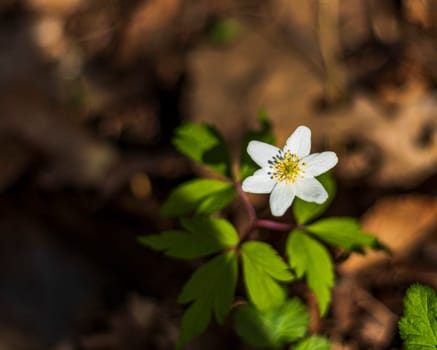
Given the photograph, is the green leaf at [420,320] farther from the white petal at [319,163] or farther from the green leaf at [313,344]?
the white petal at [319,163]

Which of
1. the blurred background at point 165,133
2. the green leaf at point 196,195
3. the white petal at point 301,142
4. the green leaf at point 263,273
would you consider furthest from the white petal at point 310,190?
the blurred background at point 165,133

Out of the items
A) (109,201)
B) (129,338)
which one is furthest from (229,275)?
(109,201)

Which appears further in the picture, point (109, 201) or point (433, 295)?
point (109, 201)

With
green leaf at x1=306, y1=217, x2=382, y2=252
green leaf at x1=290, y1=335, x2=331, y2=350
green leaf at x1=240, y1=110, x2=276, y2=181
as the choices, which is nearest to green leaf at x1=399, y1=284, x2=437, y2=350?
green leaf at x1=290, y1=335, x2=331, y2=350

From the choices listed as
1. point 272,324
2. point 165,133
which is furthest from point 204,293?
point 165,133

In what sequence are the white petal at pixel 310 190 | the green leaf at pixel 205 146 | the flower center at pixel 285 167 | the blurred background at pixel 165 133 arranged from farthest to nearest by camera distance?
the blurred background at pixel 165 133 → the green leaf at pixel 205 146 → the flower center at pixel 285 167 → the white petal at pixel 310 190

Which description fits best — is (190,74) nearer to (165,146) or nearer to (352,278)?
(165,146)
